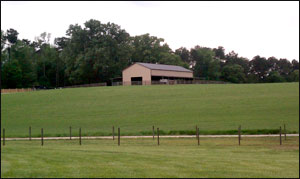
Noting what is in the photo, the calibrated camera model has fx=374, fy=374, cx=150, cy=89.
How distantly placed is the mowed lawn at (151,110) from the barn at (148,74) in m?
16.4

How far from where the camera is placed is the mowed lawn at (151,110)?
3681cm

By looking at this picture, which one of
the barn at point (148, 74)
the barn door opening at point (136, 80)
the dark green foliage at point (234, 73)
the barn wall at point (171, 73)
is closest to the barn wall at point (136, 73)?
the barn at point (148, 74)

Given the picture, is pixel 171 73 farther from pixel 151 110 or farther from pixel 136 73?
pixel 151 110

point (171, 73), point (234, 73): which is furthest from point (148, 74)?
point (234, 73)

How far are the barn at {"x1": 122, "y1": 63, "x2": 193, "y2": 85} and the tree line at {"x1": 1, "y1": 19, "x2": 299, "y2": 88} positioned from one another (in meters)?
10.1

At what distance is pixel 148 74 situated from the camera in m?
82.3

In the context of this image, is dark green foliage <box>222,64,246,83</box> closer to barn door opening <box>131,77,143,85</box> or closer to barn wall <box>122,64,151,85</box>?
barn door opening <box>131,77,143,85</box>

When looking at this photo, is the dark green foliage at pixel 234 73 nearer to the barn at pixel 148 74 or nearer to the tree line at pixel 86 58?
the tree line at pixel 86 58

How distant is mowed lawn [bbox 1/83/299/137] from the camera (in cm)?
3681

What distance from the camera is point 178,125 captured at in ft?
122

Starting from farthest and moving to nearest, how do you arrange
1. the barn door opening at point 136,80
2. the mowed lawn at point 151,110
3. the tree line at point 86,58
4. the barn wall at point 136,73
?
the tree line at point 86,58
the barn wall at point 136,73
the barn door opening at point 136,80
the mowed lawn at point 151,110

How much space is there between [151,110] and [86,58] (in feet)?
160

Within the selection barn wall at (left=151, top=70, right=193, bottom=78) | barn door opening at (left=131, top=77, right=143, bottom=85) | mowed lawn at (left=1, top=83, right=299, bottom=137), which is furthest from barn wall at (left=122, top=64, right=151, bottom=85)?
mowed lawn at (left=1, top=83, right=299, bottom=137)

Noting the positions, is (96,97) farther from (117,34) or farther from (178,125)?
(117,34)
